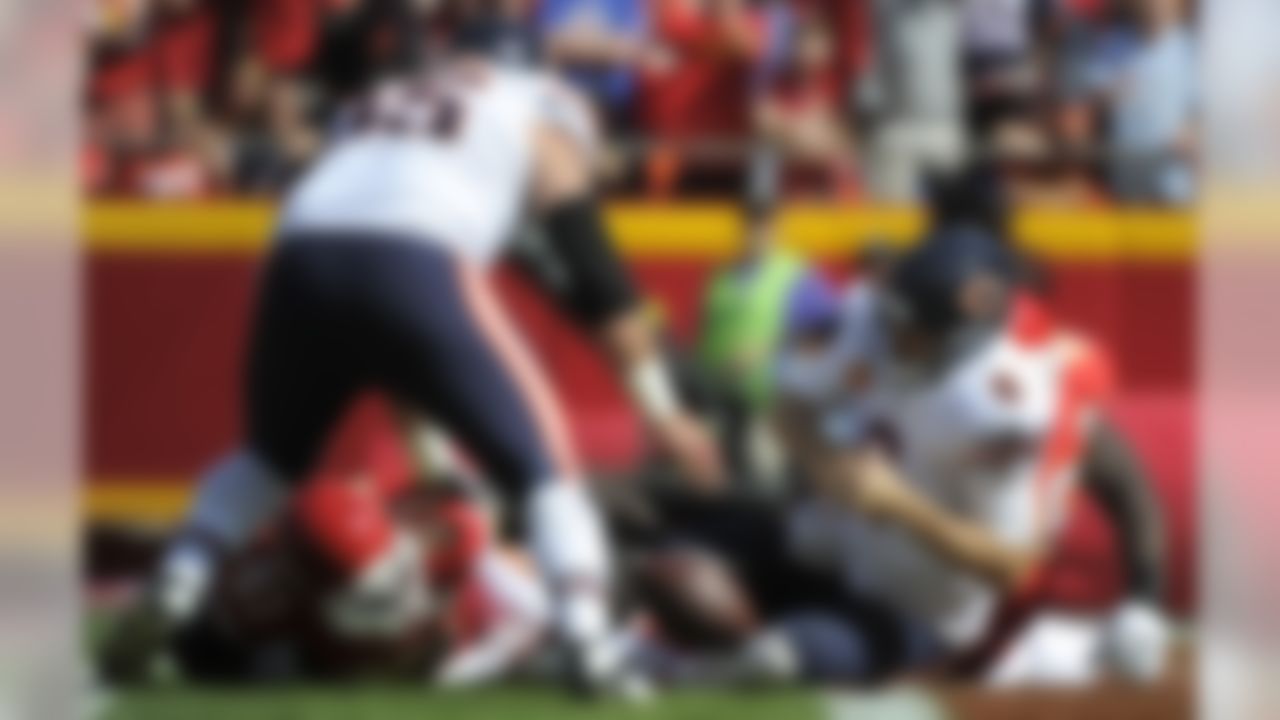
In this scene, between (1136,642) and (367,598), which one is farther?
(1136,642)

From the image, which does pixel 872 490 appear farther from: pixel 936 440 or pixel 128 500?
pixel 128 500

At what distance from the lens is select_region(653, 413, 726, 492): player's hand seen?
9.47 feet

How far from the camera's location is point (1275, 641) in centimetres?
302

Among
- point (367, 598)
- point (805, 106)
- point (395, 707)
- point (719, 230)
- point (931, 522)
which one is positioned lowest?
point (395, 707)

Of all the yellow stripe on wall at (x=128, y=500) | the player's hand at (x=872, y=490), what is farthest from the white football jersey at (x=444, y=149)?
the player's hand at (x=872, y=490)

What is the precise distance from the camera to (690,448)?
2893 mm

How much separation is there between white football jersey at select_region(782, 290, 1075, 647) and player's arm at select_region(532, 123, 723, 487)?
0.15 meters

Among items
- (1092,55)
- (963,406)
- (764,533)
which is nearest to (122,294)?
(764,533)

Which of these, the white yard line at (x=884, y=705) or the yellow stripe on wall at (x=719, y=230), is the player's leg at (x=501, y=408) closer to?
the yellow stripe on wall at (x=719, y=230)

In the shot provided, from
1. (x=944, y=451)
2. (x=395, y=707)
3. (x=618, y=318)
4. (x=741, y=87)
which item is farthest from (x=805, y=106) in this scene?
(x=395, y=707)

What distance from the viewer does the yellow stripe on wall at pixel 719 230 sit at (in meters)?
2.82

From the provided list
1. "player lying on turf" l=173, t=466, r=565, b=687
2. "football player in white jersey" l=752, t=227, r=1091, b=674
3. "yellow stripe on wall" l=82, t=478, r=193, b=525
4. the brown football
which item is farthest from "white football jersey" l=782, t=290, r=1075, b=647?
"yellow stripe on wall" l=82, t=478, r=193, b=525

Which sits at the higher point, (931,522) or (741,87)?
(741,87)

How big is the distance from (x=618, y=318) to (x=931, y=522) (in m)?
0.45
